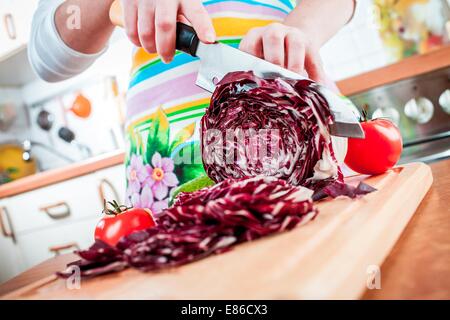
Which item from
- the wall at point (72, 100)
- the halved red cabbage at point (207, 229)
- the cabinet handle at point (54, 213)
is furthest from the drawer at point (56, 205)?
the halved red cabbage at point (207, 229)

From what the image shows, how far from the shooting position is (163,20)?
62 centimetres

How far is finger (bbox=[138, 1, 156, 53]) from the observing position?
626mm

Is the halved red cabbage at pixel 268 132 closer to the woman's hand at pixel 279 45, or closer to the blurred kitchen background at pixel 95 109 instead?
the woman's hand at pixel 279 45

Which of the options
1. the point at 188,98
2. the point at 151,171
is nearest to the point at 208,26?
the point at 188,98

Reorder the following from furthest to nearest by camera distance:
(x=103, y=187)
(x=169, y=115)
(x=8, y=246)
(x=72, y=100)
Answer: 1. (x=72, y=100)
2. (x=8, y=246)
3. (x=103, y=187)
4. (x=169, y=115)

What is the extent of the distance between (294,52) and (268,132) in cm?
14

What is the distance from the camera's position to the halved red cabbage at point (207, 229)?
0.37m

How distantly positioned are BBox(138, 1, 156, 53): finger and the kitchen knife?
0.04 meters

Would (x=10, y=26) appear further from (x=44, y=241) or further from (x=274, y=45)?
(x=274, y=45)

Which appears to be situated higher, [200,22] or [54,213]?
[200,22]

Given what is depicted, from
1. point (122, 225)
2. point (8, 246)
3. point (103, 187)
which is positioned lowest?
point (8, 246)

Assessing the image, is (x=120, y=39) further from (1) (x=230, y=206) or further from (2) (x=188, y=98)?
(1) (x=230, y=206)

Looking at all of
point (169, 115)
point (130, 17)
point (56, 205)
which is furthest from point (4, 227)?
point (130, 17)

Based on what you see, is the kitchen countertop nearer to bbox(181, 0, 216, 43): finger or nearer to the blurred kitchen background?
the blurred kitchen background
